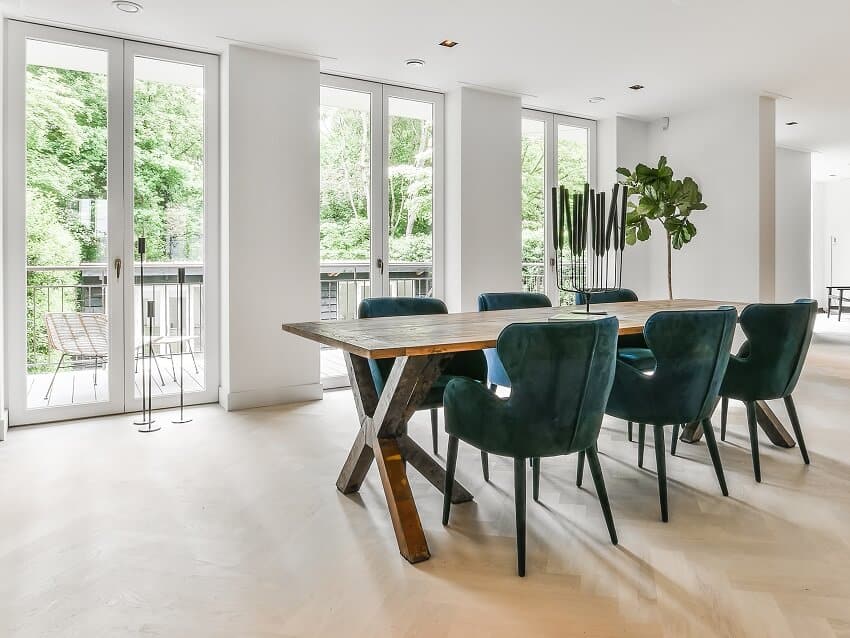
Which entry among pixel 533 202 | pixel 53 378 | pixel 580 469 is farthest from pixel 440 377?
pixel 533 202

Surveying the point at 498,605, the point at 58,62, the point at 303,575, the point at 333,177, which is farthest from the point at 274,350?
the point at 498,605

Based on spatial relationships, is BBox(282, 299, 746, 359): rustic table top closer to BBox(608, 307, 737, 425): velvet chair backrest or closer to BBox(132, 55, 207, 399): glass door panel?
BBox(608, 307, 737, 425): velvet chair backrest

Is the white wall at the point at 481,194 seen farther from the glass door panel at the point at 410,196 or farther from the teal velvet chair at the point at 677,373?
the teal velvet chair at the point at 677,373

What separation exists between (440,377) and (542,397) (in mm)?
1023

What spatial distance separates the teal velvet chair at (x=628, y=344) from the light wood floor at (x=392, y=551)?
0.52 m

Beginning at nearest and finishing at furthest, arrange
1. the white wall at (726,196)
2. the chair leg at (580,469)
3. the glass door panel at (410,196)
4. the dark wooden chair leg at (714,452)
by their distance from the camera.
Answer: the dark wooden chair leg at (714,452) < the chair leg at (580,469) < the glass door panel at (410,196) < the white wall at (726,196)

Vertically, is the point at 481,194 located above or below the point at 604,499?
above

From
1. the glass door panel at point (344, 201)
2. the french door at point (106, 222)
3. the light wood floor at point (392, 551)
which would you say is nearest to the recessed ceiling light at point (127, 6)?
the french door at point (106, 222)

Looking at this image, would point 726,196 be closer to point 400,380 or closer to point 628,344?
point 628,344

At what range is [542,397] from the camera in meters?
1.98

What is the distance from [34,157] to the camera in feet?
12.8

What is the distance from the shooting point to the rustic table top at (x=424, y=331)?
201 centimetres

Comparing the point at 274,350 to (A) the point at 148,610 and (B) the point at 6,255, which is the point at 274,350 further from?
(A) the point at 148,610

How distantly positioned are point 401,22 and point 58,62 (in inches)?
89.4
